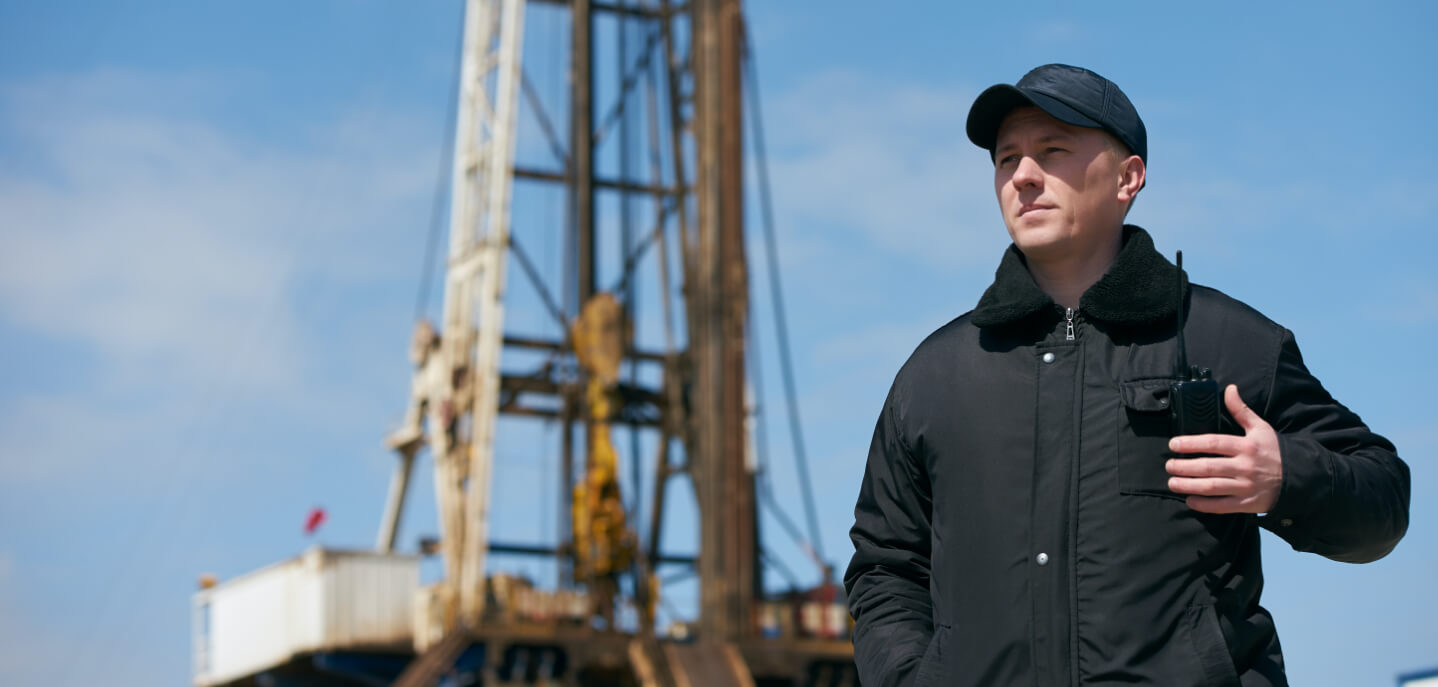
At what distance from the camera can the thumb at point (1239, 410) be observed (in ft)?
9.16

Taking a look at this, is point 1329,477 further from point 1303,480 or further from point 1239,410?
point 1239,410

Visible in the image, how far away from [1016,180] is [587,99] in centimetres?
2782

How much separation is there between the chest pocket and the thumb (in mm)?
101

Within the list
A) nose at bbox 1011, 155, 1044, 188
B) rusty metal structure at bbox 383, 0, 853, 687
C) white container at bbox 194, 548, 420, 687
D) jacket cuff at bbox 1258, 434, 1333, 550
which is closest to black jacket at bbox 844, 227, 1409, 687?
jacket cuff at bbox 1258, 434, 1333, 550

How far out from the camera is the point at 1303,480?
9.12 feet

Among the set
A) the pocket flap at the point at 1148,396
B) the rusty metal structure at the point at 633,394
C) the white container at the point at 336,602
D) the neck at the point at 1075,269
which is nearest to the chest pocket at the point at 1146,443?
the pocket flap at the point at 1148,396

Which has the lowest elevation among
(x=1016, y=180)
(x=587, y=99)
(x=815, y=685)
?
(x=815, y=685)

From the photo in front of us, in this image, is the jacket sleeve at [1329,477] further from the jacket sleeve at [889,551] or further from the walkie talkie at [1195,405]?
the jacket sleeve at [889,551]

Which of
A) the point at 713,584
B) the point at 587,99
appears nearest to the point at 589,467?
the point at 713,584

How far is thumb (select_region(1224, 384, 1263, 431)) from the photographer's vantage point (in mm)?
2793

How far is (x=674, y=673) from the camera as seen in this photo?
82.2ft

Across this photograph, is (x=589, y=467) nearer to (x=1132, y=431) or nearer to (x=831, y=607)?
(x=831, y=607)

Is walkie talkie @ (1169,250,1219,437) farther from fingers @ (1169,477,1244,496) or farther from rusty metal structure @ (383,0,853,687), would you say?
rusty metal structure @ (383,0,853,687)

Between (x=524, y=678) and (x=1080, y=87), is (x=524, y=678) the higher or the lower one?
the lower one
